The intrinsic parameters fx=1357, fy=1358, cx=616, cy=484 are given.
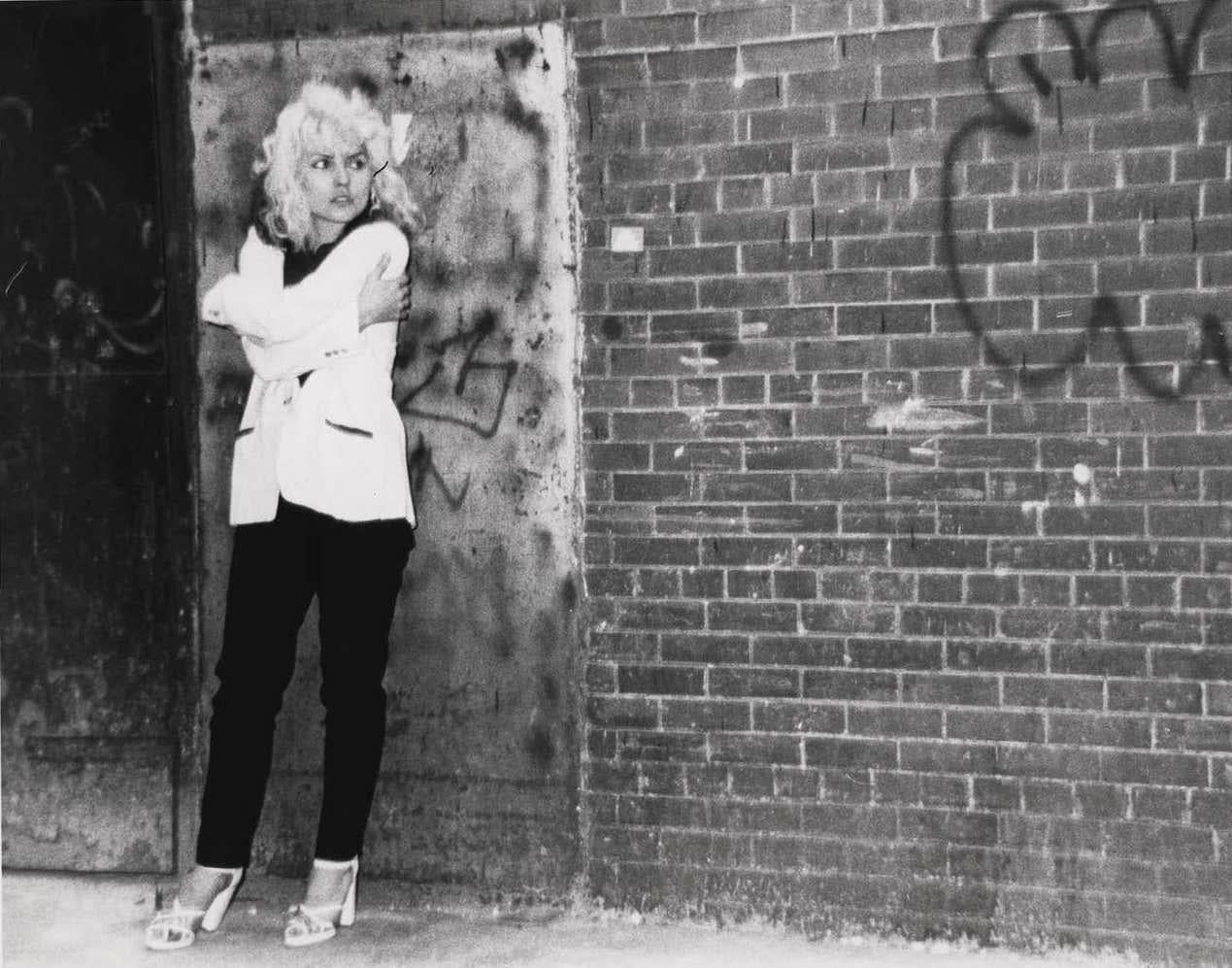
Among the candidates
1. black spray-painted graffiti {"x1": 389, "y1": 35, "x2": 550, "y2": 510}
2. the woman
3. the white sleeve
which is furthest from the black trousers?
the white sleeve

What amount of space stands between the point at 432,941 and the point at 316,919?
35cm

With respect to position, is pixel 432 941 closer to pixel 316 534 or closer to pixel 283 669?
pixel 283 669

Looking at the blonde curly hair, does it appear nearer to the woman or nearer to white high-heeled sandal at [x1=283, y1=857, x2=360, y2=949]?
the woman

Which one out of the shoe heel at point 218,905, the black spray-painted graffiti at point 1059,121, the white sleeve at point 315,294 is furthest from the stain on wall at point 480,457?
the black spray-painted graffiti at point 1059,121

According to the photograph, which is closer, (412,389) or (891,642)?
(891,642)

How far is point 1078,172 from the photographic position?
390 centimetres

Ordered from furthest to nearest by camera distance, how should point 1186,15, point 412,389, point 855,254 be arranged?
point 412,389 < point 855,254 < point 1186,15

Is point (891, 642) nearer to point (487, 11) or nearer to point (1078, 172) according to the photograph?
point (1078, 172)

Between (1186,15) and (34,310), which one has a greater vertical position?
(1186,15)

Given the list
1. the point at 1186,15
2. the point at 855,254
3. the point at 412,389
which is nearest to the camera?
the point at 1186,15

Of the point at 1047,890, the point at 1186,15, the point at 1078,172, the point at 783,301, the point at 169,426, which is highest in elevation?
the point at 1186,15

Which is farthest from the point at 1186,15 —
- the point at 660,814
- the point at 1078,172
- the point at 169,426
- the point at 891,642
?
the point at 169,426

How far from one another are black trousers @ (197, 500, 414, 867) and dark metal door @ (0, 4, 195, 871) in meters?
0.55

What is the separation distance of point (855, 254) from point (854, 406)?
454 millimetres
